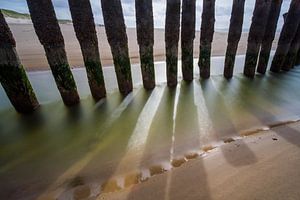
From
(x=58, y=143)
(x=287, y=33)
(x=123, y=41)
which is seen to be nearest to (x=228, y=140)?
(x=58, y=143)

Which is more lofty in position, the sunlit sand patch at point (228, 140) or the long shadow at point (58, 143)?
the long shadow at point (58, 143)

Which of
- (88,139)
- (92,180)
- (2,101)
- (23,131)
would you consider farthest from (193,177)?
(2,101)

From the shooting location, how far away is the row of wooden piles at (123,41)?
338cm

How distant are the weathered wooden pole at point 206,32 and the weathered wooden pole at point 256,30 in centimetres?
114

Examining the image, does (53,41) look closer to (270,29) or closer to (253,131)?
(253,131)

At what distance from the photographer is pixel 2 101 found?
4.14 m

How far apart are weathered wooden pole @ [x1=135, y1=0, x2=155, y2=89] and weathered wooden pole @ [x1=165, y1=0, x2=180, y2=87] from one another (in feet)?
1.35

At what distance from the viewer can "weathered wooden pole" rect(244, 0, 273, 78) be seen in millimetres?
4941

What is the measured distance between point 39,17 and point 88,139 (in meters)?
2.04

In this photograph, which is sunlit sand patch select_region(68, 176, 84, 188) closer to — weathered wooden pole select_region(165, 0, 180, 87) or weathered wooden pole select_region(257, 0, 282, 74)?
weathered wooden pole select_region(165, 0, 180, 87)

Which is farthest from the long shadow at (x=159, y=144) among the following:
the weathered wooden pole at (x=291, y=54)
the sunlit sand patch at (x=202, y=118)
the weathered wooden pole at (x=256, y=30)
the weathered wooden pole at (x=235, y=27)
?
the weathered wooden pole at (x=291, y=54)

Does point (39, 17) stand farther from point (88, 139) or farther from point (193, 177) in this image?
point (193, 177)

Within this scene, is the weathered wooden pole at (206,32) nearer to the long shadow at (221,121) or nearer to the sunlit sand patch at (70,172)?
the long shadow at (221,121)

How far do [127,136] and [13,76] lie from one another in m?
2.15
